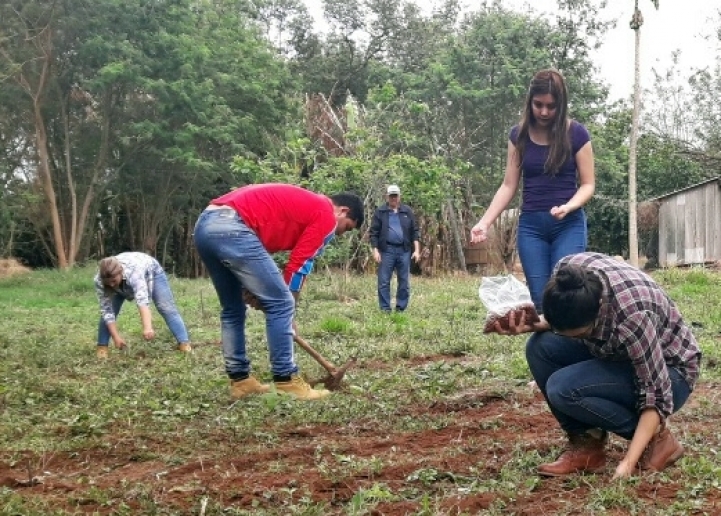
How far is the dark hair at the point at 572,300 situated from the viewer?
2.87 m

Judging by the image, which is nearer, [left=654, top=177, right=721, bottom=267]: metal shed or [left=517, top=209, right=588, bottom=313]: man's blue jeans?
[left=517, top=209, right=588, bottom=313]: man's blue jeans

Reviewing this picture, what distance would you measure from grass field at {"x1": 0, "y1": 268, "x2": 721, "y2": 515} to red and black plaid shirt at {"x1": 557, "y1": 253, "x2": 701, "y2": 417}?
0.33 metres

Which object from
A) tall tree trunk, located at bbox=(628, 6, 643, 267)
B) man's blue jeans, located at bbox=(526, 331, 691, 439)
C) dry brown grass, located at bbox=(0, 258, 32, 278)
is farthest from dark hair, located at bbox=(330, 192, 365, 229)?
dry brown grass, located at bbox=(0, 258, 32, 278)

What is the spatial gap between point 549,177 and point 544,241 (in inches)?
13.2

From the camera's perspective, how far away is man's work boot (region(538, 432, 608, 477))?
123 inches

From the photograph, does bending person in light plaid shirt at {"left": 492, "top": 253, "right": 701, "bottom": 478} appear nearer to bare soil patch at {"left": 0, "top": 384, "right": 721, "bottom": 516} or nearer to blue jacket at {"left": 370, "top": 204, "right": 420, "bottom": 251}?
bare soil patch at {"left": 0, "top": 384, "right": 721, "bottom": 516}

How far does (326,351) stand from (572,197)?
3.13 meters

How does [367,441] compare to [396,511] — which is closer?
[396,511]

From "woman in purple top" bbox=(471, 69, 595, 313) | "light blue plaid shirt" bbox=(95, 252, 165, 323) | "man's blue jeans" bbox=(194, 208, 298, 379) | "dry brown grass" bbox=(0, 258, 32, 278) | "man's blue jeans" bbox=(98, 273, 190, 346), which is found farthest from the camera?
"dry brown grass" bbox=(0, 258, 32, 278)

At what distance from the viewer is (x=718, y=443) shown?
3523 millimetres

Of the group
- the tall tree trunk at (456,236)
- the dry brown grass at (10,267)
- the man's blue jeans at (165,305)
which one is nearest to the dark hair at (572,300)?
the man's blue jeans at (165,305)

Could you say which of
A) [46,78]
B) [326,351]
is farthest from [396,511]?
[46,78]

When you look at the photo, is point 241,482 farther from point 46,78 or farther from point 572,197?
point 46,78

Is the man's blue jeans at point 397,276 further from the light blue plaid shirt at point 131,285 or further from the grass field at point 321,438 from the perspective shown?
the light blue plaid shirt at point 131,285
